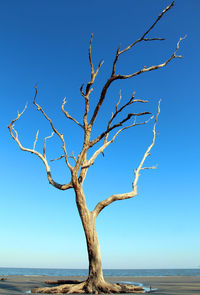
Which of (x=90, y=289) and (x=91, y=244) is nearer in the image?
(x=90, y=289)

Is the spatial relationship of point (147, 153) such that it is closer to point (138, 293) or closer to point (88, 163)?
point (88, 163)

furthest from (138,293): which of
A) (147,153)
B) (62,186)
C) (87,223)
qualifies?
(147,153)

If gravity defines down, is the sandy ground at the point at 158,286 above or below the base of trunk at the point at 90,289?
below

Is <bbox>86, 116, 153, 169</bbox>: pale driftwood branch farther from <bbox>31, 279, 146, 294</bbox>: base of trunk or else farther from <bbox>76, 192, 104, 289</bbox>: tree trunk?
<bbox>31, 279, 146, 294</bbox>: base of trunk

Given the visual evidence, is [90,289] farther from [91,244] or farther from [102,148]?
[102,148]

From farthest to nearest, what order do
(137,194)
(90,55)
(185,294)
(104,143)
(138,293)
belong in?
1. (104,143)
2. (137,194)
3. (90,55)
4. (138,293)
5. (185,294)

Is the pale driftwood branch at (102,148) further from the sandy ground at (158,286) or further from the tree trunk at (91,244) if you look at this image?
the sandy ground at (158,286)

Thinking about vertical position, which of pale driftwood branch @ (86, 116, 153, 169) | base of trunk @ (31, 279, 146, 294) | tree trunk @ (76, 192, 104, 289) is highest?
pale driftwood branch @ (86, 116, 153, 169)

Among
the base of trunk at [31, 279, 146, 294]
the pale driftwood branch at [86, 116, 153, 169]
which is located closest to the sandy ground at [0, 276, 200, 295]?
the base of trunk at [31, 279, 146, 294]

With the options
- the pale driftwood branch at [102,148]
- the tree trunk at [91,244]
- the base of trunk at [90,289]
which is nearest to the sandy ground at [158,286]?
the base of trunk at [90,289]

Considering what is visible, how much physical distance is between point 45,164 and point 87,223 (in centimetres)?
284

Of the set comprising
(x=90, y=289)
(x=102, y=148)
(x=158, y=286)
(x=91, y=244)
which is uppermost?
(x=102, y=148)

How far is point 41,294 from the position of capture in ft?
25.8

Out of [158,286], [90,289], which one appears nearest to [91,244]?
[90,289]
